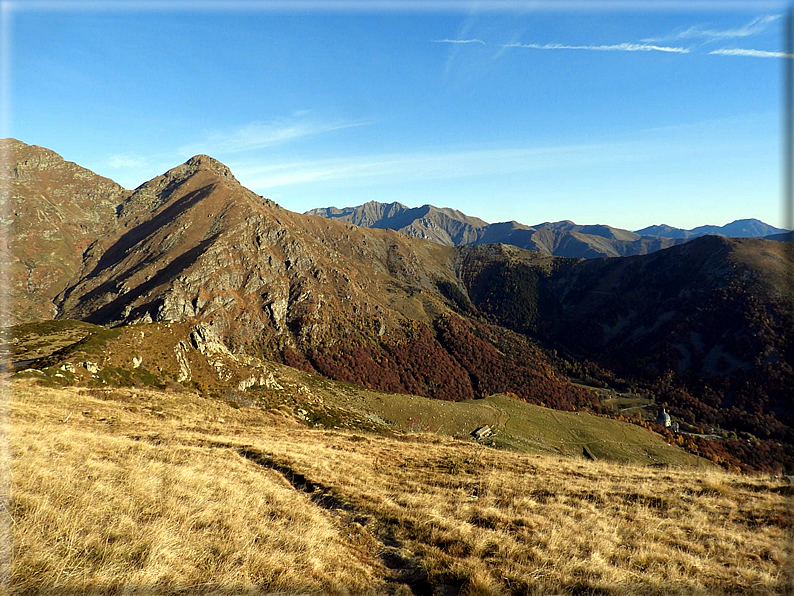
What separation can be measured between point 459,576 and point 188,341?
7068cm

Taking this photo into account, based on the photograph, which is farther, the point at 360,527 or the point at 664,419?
the point at 664,419

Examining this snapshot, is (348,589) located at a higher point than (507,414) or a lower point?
higher

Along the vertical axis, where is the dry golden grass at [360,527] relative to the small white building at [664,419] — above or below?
above

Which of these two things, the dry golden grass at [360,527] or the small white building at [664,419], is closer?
the dry golden grass at [360,527]

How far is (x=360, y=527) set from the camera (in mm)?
10188

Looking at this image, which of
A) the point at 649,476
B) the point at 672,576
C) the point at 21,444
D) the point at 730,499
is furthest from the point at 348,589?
the point at 649,476

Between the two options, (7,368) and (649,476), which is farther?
(7,368)

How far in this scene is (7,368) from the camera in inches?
1414

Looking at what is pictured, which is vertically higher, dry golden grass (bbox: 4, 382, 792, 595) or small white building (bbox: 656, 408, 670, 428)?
dry golden grass (bbox: 4, 382, 792, 595)

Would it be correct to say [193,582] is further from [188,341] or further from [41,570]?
[188,341]

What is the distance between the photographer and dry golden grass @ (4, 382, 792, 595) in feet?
17.1

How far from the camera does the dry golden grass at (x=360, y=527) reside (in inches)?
206

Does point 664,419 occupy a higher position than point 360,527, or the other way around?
point 360,527

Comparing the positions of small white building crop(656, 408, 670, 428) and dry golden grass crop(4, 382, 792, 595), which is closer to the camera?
dry golden grass crop(4, 382, 792, 595)
